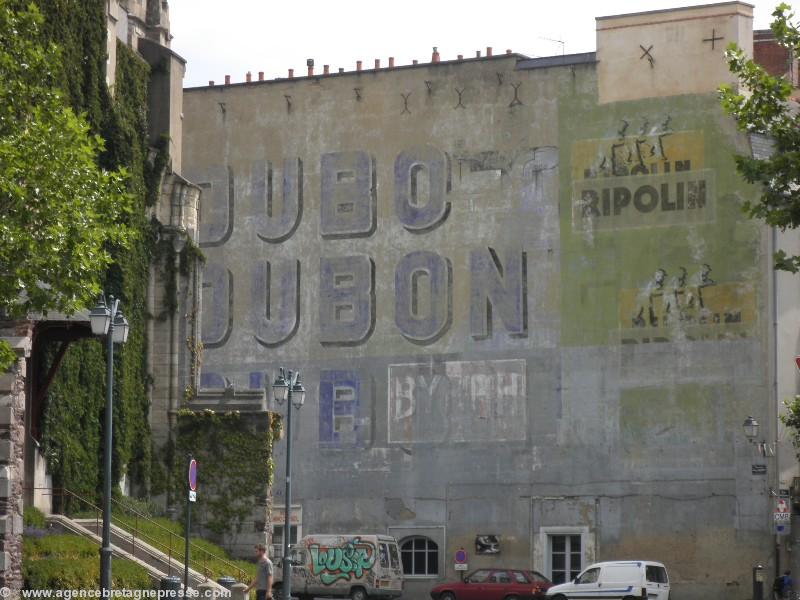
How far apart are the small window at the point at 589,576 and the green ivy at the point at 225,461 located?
9461mm

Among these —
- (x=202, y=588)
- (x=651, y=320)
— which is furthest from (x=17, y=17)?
(x=651, y=320)

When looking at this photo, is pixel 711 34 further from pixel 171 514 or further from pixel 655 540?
pixel 171 514

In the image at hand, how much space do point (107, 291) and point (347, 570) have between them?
1248cm

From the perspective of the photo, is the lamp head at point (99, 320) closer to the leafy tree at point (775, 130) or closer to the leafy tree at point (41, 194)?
the leafy tree at point (41, 194)

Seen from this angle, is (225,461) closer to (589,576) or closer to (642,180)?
(589,576)

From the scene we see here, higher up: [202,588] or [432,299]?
[432,299]

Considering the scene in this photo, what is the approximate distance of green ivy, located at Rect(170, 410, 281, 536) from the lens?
164ft

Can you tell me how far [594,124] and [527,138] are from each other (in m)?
2.49

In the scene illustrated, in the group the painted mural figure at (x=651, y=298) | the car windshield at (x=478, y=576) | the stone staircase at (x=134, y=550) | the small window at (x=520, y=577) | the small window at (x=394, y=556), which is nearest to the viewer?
the stone staircase at (x=134, y=550)

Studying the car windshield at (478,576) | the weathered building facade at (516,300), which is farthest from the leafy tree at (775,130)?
the weathered building facade at (516,300)

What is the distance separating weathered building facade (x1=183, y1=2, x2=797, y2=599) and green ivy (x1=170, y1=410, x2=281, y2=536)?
1406 cm

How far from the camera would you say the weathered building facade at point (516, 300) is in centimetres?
6038

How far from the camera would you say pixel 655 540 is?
6022cm

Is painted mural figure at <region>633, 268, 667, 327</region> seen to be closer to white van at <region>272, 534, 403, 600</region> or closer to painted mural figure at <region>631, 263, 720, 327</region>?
painted mural figure at <region>631, 263, 720, 327</region>
